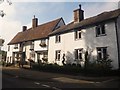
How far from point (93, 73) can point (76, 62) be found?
6914 mm

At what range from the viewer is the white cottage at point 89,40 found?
21688 mm

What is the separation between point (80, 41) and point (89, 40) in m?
1.97

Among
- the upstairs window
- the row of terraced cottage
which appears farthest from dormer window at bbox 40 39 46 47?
the upstairs window

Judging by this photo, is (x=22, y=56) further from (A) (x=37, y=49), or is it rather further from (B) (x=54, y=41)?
(B) (x=54, y=41)

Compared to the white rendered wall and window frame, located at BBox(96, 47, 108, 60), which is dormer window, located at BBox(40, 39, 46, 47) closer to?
the white rendered wall

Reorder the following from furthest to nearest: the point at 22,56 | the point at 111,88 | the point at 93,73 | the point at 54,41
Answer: the point at 22,56 < the point at 54,41 < the point at 93,73 < the point at 111,88

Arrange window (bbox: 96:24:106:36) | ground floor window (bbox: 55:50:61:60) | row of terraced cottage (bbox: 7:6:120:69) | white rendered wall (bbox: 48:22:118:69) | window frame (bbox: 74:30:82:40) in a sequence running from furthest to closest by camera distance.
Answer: ground floor window (bbox: 55:50:61:60) < window frame (bbox: 74:30:82:40) < window (bbox: 96:24:106:36) < row of terraced cottage (bbox: 7:6:120:69) < white rendered wall (bbox: 48:22:118:69)

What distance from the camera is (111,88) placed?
1325cm

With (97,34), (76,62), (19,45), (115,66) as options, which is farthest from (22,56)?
(115,66)

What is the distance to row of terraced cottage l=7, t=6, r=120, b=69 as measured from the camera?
861 inches

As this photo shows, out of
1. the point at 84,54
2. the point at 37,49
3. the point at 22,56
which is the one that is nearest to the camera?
the point at 84,54

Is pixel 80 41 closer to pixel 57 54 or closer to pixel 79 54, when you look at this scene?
pixel 79 54

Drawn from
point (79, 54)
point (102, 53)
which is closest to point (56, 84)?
point (102, 53)

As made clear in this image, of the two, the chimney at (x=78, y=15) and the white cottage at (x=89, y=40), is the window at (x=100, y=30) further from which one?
the chimney at (x=78, y=15)
